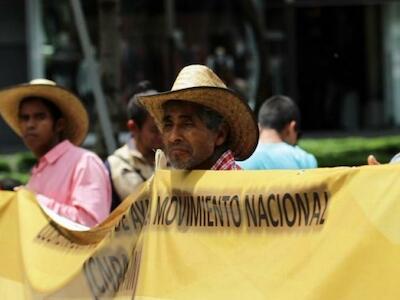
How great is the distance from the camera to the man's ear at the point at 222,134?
4.48 m

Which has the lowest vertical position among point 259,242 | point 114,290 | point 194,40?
point 194,40

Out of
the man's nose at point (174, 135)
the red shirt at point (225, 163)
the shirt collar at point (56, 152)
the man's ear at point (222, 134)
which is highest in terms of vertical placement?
the man's nose at point (174, 135)

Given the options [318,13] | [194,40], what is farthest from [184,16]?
[318,13]

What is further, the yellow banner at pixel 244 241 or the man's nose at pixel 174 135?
the man's nose at pixel 174 135

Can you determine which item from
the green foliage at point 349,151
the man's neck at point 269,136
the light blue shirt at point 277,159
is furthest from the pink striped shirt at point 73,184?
the green foliage at point 349,151

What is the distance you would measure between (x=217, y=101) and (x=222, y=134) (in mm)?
160

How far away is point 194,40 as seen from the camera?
71.5ft

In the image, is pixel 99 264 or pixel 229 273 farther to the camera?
pixel 99 264

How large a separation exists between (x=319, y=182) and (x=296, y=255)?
0.25 m

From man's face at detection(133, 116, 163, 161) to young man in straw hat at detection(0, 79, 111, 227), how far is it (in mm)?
383

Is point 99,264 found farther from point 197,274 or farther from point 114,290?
point 197,274

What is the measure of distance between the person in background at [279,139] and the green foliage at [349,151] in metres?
7.28

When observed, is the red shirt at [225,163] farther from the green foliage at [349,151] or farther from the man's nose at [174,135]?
the green foliage at [349,151]

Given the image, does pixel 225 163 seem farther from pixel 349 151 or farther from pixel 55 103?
pixel 349 151
